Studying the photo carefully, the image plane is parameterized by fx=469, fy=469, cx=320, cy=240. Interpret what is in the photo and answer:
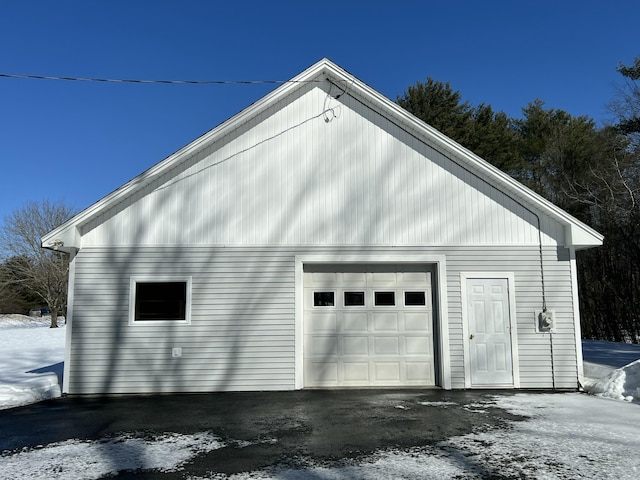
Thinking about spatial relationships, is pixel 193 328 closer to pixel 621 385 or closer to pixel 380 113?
pixel 380 113

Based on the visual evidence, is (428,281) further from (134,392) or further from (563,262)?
(134,392)

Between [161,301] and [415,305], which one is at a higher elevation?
[161,301]

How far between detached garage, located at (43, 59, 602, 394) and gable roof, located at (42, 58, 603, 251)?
0.10ft

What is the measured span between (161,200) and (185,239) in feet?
2.89

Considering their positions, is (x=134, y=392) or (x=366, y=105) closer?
(x=134, y=392)

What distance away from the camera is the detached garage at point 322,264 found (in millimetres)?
8625

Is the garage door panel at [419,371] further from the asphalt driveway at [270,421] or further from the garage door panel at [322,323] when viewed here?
the garage door panel at [322,323]

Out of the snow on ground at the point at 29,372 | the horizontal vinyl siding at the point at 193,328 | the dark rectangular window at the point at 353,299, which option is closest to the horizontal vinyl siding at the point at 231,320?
the horizontal vinyl siding at the point at 193,328

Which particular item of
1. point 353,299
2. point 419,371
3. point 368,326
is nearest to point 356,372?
point 368,326

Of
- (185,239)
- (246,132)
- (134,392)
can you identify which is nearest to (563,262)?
(246,132)

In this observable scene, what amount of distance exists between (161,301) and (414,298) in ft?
15.9

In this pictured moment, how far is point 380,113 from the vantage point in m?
9.38

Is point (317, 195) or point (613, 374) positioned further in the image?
point (317, 195)

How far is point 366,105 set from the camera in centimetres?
939
